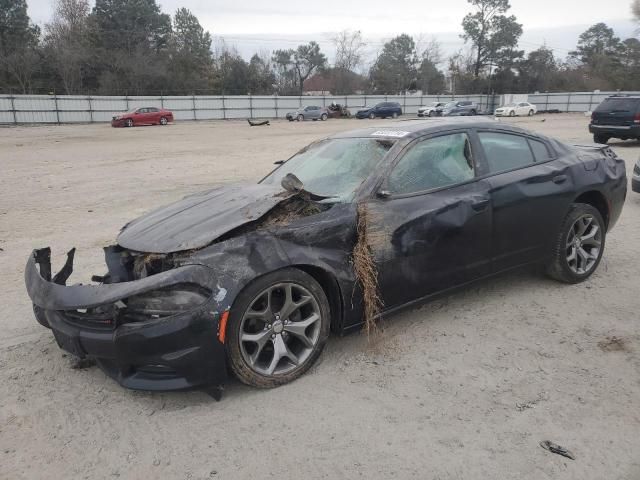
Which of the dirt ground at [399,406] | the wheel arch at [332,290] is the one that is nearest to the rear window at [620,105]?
the dirt ground at [399,406]

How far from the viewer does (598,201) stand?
499cm

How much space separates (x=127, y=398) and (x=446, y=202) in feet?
8.32

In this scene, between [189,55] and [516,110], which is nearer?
[516,110]

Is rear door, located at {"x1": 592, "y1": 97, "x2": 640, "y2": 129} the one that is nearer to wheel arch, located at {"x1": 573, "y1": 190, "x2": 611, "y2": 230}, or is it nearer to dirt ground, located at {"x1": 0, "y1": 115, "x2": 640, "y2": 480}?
wheel arch, located at {"x1": 573, "y1": 190, "x2": 611, "y2": 230}

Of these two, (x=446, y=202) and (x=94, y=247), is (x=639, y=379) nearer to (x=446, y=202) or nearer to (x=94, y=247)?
(x=446, y=202)

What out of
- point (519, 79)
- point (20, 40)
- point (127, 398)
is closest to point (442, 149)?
point (127, 398)

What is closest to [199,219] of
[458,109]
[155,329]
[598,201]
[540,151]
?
[155,329]

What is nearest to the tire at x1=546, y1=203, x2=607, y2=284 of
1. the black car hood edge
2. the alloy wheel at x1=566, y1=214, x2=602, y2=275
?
the alloy wheel at x1=566, y1=214, x2=602, y2=275

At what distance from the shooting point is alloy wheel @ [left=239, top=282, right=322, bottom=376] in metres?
3.14

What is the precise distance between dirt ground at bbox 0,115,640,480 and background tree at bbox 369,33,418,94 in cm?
7097

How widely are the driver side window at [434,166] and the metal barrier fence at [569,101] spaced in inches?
2137

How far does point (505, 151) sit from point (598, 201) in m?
1.25

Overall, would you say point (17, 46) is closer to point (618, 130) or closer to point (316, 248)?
point (618, 130)

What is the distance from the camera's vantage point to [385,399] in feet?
10.3
